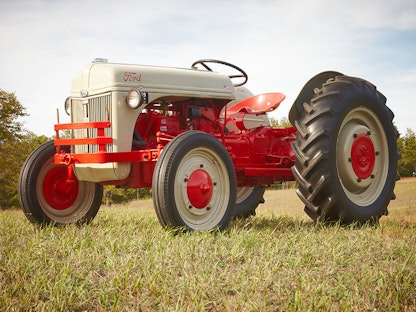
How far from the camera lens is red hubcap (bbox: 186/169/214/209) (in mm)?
4168

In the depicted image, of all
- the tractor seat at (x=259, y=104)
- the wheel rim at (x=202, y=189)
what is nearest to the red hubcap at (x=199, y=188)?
the wheel rim at (x=202, y=189)

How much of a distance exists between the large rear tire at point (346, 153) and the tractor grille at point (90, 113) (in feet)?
6.29

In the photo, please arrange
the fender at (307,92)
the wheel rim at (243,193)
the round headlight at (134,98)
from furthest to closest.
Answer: the wheel rim at (243,193)
the fender at (307,92)
the round headlight at (134,98)

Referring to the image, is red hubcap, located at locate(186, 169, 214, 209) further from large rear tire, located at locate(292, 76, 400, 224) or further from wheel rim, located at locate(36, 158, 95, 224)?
wheel rim, located at locate(36, 158, 95, 224)

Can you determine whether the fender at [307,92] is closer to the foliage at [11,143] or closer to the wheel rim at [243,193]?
the wheel rim at [243,193]

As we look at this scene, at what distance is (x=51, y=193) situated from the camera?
200 inches

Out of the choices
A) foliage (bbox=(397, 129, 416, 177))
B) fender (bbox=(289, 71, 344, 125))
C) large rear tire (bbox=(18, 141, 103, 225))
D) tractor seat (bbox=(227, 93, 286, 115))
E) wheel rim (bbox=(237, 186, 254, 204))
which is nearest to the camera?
large rear tire (bbox=(18, 141, 103, 225))

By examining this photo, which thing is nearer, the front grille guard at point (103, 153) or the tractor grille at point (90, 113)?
the front grille guard at point (103, 153)

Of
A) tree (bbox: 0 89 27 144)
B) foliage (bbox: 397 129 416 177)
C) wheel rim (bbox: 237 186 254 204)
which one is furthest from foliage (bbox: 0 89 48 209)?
foliage (bbox: 397 129 416 177)

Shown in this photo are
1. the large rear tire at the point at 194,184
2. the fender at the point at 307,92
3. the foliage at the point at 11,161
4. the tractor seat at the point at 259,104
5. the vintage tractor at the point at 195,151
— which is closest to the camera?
the large rear tire at the point at 194,184

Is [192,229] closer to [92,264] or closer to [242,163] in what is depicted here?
[92,264]

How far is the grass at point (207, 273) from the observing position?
2.39m

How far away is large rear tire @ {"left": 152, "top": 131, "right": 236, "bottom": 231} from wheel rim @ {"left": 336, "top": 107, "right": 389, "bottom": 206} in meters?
1.34

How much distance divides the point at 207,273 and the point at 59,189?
2.88m
